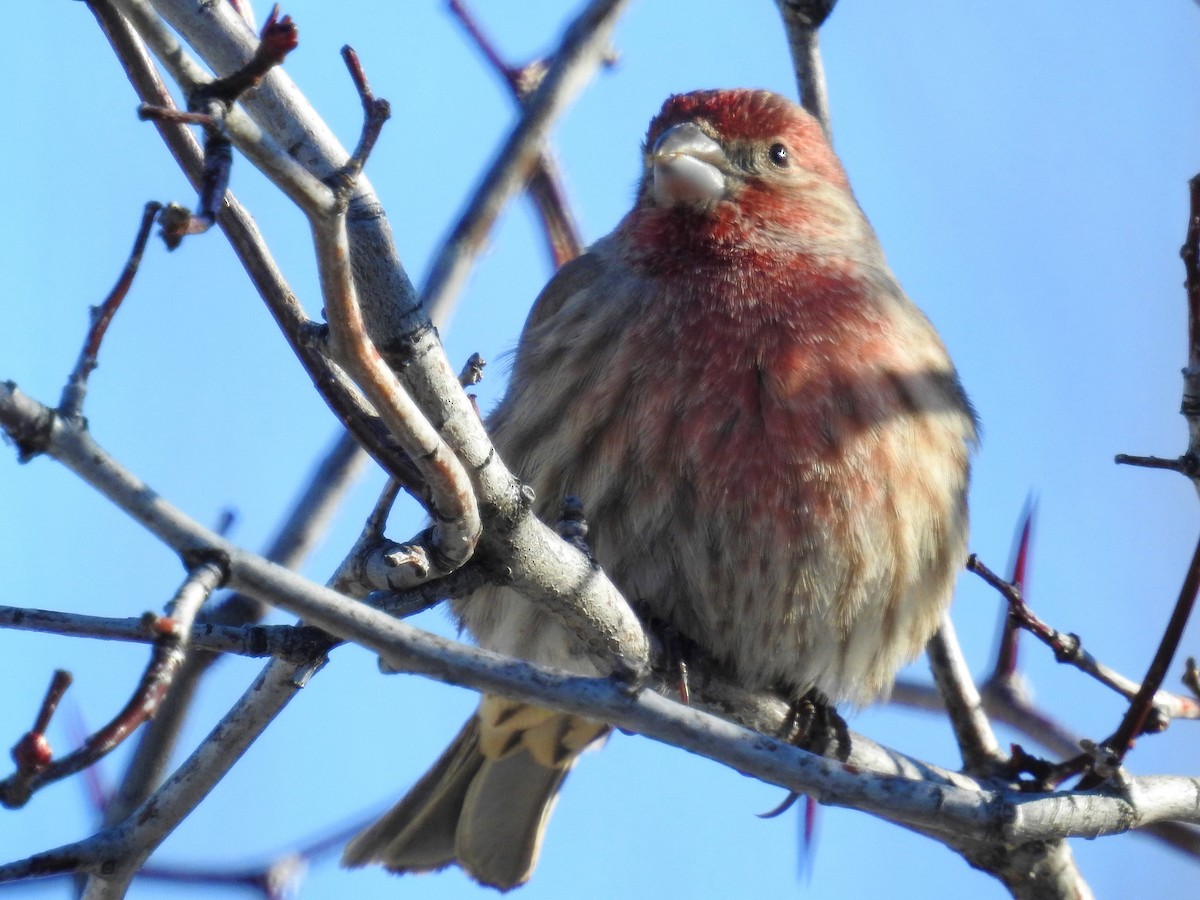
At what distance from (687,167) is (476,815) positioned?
2.72m

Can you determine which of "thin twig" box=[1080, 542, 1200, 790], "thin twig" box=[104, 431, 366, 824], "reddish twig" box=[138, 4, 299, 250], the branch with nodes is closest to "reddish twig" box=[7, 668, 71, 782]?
the branch with nodes

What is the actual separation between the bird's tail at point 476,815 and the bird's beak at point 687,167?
7.23 feet

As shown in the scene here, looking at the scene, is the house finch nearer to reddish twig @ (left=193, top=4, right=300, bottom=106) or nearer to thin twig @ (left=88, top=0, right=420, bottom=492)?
thin twig @ (left=88, top=0, right=420, bottom=492)

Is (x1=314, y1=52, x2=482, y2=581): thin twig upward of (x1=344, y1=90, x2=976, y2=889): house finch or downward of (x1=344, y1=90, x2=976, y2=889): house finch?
downward

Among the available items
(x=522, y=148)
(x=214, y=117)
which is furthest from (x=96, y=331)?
(x=522, y=148)

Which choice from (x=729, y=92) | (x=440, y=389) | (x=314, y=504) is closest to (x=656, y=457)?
(x=314, y=504)

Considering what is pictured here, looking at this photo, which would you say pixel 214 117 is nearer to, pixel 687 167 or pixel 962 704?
pixel 687 167

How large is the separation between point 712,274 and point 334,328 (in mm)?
2705

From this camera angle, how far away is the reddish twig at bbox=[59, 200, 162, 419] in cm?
218

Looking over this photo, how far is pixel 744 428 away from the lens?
14.3ft

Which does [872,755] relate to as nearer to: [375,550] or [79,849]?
[375,550]

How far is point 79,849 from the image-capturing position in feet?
9.58

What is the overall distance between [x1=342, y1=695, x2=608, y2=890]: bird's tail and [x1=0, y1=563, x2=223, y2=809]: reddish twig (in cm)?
376

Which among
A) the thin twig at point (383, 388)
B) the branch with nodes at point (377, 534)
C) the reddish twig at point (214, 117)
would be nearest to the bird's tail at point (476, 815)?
the branch with nodes at point (377, 534)
